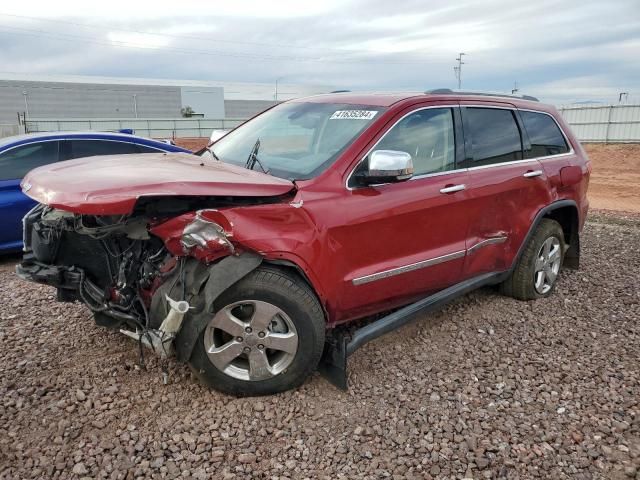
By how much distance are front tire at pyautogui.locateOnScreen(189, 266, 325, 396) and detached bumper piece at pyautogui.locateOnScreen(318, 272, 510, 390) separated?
14 cm

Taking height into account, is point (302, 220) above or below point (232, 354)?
above

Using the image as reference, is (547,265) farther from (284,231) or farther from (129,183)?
(129,183)

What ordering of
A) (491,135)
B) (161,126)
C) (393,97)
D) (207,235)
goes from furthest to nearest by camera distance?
(161,126) → (491,135) → (393,97) → (207,235)

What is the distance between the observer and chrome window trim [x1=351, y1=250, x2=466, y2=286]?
3.38 metres

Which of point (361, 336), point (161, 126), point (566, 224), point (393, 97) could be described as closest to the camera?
point (361, 336)

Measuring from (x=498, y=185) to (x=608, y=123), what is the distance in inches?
991

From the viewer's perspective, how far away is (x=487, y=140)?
13.8 ft

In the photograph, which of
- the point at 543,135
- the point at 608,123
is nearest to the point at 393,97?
the point at 543,135

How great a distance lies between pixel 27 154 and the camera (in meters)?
6.19

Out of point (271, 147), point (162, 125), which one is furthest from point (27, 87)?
point (271, 147)

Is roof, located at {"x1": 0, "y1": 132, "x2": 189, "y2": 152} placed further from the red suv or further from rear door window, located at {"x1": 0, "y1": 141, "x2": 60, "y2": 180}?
the red suv

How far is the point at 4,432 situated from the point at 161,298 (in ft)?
3.55

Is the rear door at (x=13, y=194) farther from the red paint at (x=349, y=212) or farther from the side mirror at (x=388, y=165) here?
the side mirror at (x=388, y=165)

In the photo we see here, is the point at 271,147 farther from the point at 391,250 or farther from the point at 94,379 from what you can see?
the point at 94,379
